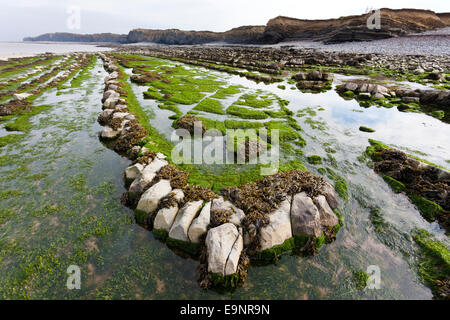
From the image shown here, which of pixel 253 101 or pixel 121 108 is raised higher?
pixel 253 101

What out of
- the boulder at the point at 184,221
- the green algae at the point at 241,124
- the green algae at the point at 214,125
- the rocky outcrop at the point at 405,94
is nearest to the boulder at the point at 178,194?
the boulder at the point at 184,221

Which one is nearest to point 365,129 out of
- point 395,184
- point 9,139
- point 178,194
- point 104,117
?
point 395,184

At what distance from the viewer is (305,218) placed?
22.1 ft

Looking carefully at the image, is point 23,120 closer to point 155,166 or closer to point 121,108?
point 121,108

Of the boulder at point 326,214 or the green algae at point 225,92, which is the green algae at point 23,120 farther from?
the boulder at point 326,214

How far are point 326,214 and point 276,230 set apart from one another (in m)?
2.28

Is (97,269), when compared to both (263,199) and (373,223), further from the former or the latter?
(373,223)

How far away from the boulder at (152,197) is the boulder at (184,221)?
110 cm

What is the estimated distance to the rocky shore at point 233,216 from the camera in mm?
5754

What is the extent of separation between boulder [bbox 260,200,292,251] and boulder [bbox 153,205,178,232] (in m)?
3.22

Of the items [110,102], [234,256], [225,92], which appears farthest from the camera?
[225,92]

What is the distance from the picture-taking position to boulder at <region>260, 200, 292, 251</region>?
6.19 meters

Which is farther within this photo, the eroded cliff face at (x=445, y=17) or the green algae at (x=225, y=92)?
the eroded cliff face at (x=445, y=17)
